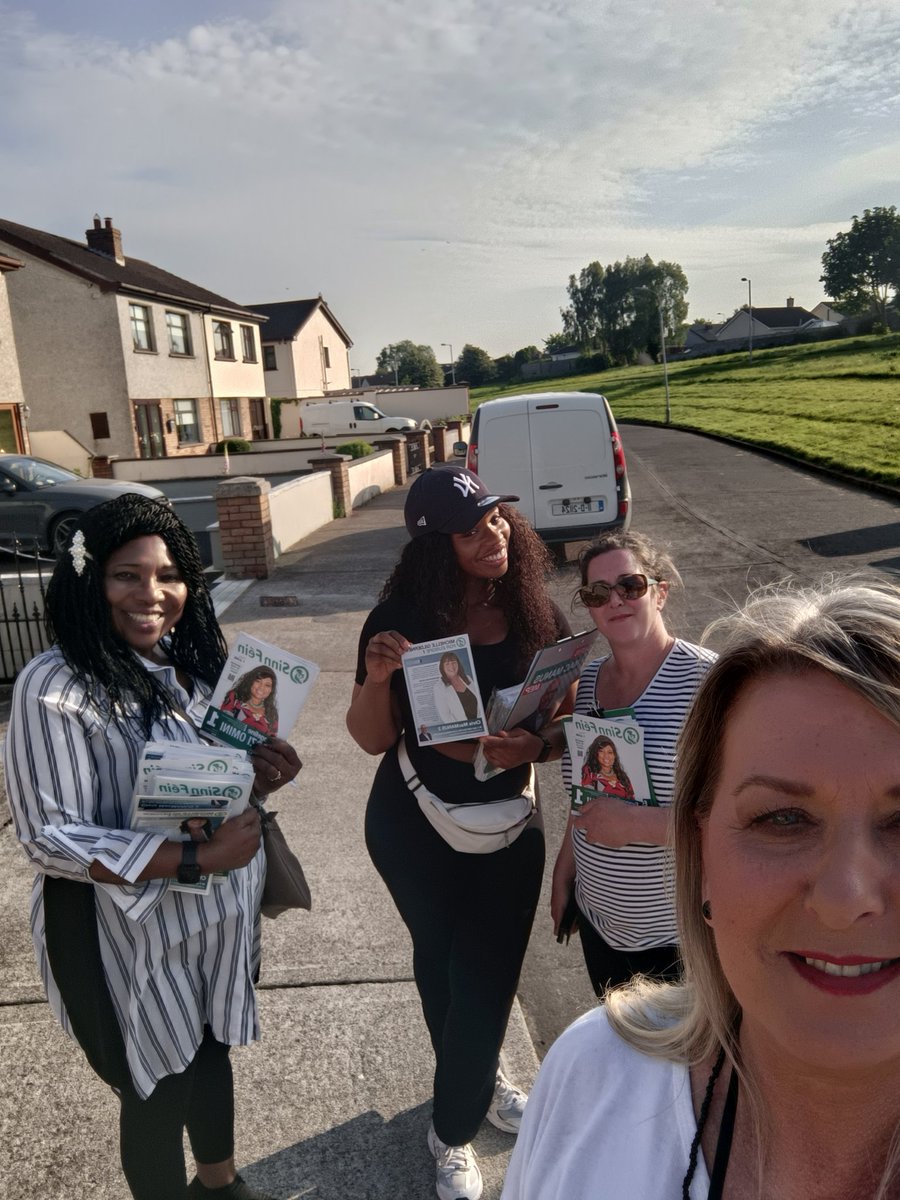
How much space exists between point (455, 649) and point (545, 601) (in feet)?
1.60

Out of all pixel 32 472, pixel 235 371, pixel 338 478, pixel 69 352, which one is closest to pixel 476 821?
pixel 32 472

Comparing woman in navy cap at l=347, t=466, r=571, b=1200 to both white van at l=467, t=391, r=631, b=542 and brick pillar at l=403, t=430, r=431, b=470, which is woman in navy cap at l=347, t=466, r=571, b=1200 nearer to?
white van at l=467, t=391, r=631, b=542

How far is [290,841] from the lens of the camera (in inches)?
185

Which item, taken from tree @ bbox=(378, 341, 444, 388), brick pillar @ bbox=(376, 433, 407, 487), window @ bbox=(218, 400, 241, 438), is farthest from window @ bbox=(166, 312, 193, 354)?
tree @ bbox=(378, 341, 444, 388)

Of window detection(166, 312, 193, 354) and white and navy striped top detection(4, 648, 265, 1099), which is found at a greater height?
window detection(166, 312, 193, 354)

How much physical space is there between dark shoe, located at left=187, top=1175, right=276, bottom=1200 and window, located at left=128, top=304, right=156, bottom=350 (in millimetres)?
29921

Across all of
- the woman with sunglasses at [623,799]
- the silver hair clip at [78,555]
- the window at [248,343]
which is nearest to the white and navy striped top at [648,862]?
the woman with sunglasses at [623,799]

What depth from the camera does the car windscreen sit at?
1395cm

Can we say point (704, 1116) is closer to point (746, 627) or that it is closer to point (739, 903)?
point (739, 903)

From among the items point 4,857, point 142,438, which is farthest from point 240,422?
point 4,857

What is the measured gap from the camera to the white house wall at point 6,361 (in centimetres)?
2192

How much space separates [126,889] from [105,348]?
29206 mm

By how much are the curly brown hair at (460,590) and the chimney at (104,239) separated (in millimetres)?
34636

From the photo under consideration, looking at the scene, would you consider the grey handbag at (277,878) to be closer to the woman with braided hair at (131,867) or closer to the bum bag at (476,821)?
the woman with braided hair at (131,867)
